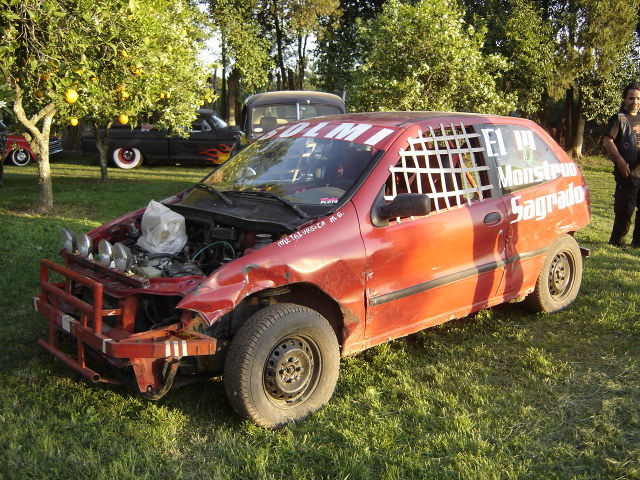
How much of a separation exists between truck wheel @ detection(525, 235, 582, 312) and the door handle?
862mm

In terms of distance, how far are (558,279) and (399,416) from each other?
2.52 meters

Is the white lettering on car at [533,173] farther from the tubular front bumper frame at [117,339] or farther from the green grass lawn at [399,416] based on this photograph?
the tubular front bumper frame at [117,339]

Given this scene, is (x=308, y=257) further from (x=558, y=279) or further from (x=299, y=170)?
(x=558, y=279)

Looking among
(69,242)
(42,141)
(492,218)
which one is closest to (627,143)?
(492,218)

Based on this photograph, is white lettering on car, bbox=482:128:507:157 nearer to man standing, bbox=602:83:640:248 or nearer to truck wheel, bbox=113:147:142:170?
man standing, bbox=602:83:640:248

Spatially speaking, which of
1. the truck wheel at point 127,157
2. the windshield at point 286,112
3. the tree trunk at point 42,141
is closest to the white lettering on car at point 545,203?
the tree trunk at point 42,141

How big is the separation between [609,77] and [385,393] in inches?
765

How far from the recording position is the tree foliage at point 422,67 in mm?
11258

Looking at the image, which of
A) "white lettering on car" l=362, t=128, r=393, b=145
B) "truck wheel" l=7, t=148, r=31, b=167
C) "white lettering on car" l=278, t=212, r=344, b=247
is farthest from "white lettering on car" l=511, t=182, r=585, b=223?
"truck wheel" l=7, t=148, r=31, b=167

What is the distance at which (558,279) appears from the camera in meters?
5.30

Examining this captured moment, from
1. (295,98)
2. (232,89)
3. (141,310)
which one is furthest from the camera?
(232,89)

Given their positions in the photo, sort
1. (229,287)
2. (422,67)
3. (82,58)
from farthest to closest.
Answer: (422,67) → (82,58) → (229,287)

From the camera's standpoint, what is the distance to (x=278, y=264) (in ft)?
11.0

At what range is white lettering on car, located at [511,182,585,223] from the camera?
15.3 ft
